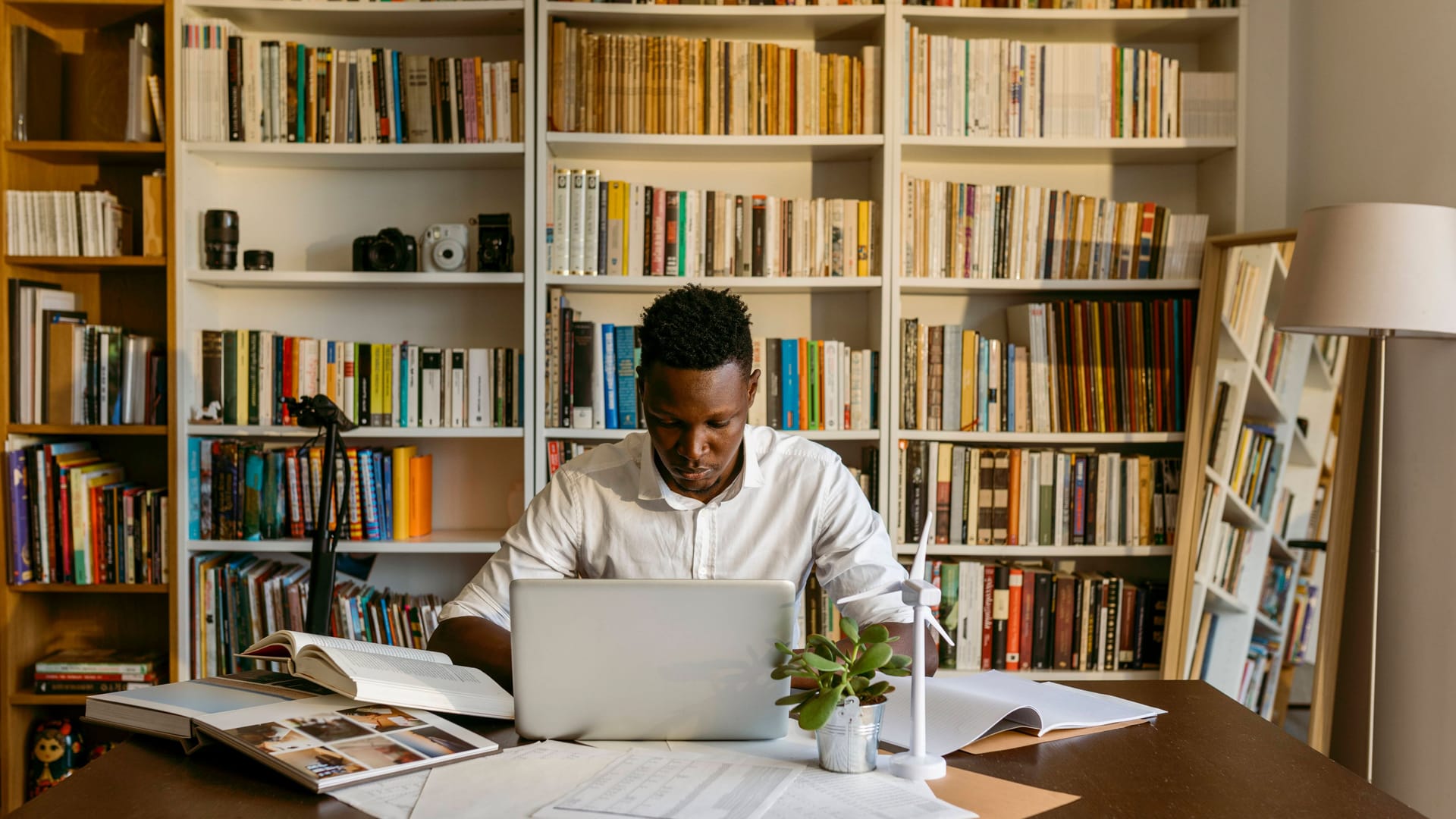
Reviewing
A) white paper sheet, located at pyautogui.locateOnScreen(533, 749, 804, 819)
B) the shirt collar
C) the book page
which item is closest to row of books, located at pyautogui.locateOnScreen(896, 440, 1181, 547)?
the shirt collar

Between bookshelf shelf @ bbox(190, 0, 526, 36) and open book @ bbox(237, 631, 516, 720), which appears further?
bookshelf shelf @ bbox(190, 0, 526, 36)

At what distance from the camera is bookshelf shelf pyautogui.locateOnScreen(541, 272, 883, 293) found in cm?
273

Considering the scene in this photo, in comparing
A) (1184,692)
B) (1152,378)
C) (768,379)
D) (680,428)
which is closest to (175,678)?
(768,379)

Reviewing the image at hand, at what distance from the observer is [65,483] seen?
2773mm

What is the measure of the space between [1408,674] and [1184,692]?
3.78ft

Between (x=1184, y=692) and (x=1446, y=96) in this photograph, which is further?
(x=1446, y=96)

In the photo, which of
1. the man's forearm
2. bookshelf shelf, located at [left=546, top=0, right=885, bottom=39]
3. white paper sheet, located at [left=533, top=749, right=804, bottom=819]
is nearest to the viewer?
white paper sheet, located at [left=533, top=749, right=804, bottom=819]

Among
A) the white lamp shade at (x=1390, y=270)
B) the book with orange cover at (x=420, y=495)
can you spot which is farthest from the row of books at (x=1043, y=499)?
the book with orange cover at (x=420, y=495)

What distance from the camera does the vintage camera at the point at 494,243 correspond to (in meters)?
2.82

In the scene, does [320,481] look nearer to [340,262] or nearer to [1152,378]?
[340,262]

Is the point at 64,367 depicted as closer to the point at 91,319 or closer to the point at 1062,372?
the point at 91,319

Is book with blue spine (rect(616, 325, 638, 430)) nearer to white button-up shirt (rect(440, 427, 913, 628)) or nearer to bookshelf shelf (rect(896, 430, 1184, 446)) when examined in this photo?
bookshelf shelf (rect(896, 430, 1184, 446))

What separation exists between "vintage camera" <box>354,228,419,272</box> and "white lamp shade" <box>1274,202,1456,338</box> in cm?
213

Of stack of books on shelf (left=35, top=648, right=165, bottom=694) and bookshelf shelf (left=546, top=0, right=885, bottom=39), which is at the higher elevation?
bookshelf shelf (left=546, top=0, right=885, bottom=39)
